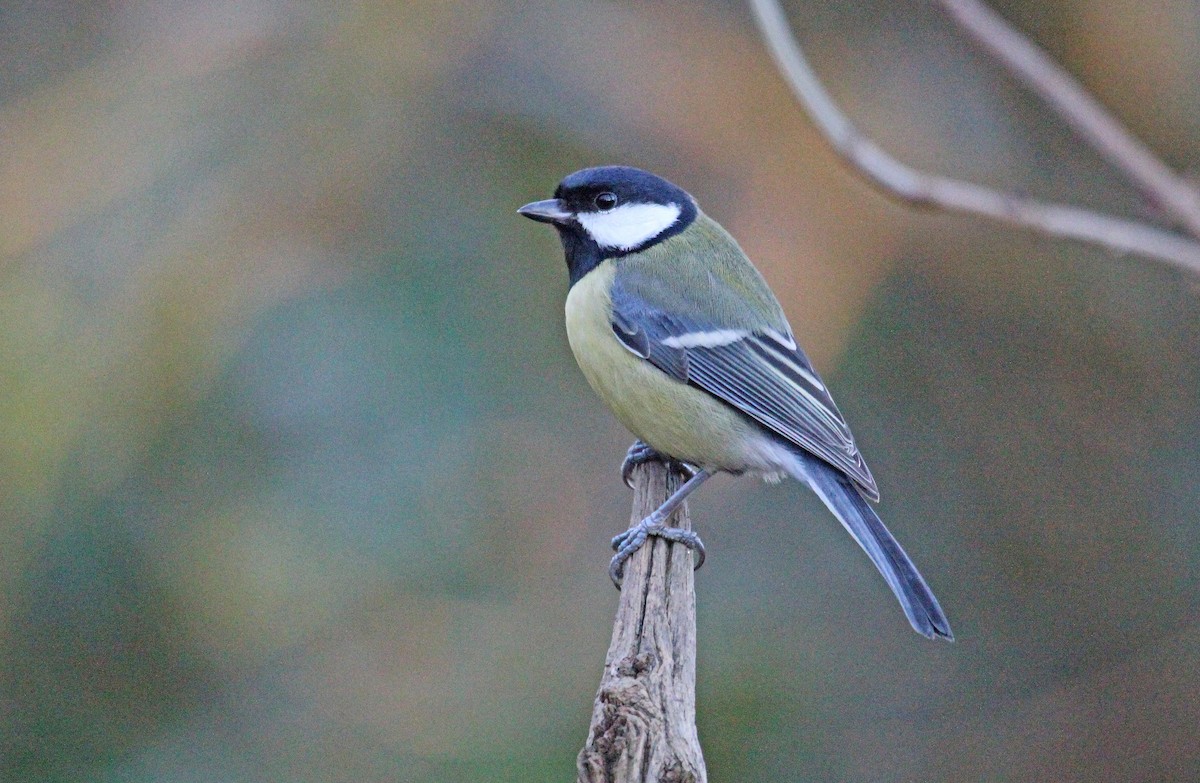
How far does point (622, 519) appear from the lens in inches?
174

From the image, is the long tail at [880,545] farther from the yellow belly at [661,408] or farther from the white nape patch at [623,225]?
the white nape patch at [623,225]

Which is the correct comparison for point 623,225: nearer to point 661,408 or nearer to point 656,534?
point 661,408

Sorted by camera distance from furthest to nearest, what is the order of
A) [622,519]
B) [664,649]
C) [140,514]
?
[622,519] → [140,514] → [664,649]

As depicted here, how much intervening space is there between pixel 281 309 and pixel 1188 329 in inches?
125

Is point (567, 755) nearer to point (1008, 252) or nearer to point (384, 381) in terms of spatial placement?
point (384, 381)

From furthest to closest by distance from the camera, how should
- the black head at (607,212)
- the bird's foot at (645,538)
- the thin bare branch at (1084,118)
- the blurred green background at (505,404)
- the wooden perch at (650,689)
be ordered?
the blurred green background at (505,404) < the black head at (607,212) < the bird's foot at (645,538) < the thin bare branch at (1084,118) < the wooden perch at (650,689)

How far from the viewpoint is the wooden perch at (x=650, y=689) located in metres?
1.75

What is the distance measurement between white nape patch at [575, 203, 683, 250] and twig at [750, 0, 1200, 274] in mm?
768

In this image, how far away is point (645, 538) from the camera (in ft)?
8.97

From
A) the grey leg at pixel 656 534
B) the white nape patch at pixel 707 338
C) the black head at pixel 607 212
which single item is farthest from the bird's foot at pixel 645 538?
the black head at pixel 607 212

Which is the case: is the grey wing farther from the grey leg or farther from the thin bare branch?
the thin bare branch

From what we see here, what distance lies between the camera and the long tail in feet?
8.84

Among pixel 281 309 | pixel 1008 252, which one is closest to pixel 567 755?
pixel 281 309

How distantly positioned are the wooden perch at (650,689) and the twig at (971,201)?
83cm
